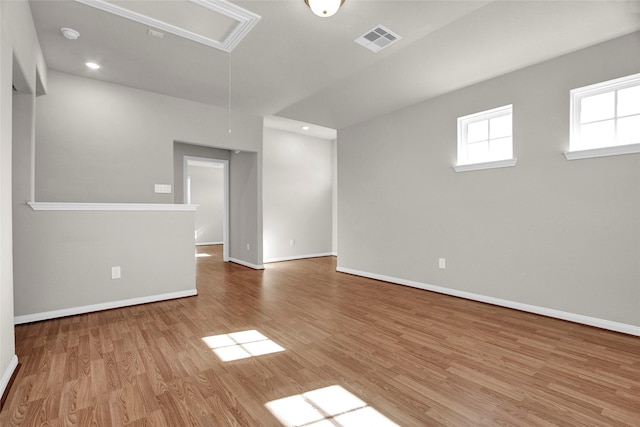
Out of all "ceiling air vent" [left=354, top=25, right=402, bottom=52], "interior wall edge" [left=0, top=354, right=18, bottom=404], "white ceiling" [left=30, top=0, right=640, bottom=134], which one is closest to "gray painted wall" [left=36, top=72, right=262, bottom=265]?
"white ceiling" [left=30, top=0, right=640, bottom=134]

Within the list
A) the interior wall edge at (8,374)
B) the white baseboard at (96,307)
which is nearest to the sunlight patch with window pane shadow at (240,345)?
the interior wall edge at (8,374)

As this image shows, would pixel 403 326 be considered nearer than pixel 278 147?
Yes

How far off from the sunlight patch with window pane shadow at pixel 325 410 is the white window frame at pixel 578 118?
9.29 ft

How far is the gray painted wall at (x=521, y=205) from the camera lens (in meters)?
2.61

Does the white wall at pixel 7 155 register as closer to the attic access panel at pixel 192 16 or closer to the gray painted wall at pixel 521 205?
the attic access panel at pixel 192 16

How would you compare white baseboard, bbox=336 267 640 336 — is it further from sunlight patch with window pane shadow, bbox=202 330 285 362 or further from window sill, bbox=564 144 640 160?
sunlight patch with window pane shadow, bbox=202 330 285 362

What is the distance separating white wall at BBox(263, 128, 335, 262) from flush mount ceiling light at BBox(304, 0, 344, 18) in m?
4.16

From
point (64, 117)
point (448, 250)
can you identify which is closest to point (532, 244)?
point (448, 250)

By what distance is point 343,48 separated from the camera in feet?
9.87

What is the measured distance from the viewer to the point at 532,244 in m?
3.10

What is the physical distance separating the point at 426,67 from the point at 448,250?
2168 mm

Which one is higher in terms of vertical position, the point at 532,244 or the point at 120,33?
the point at 120,33

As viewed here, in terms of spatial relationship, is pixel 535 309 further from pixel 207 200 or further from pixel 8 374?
pixel 207 200

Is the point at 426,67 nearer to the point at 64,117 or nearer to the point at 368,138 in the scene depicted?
the point at 368,138
